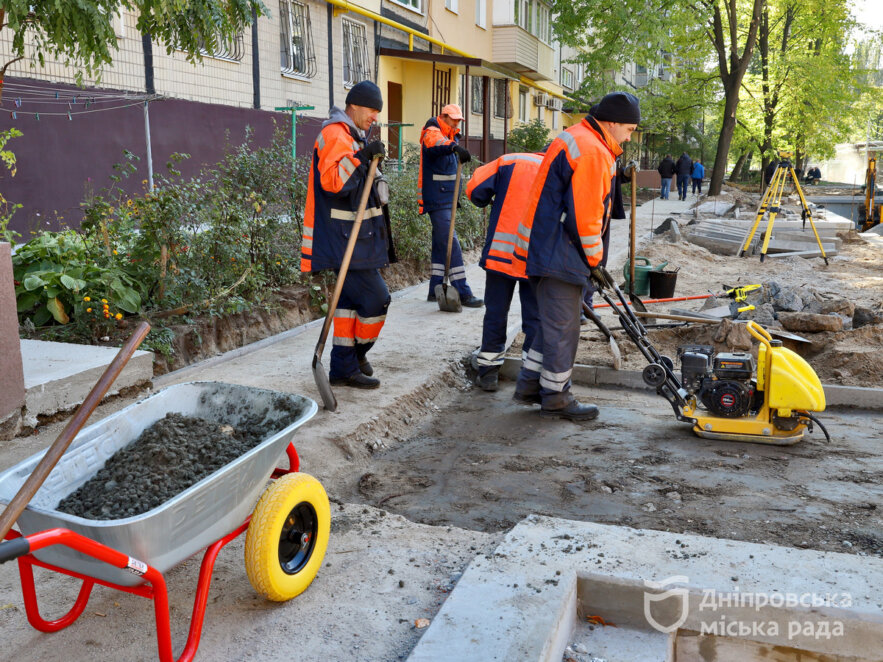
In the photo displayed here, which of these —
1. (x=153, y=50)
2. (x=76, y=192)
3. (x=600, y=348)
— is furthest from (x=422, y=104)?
(x=600, y=348)

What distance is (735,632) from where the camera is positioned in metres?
2.76

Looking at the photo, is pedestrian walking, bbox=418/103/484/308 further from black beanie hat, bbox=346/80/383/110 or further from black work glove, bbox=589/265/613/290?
black work glove, bbox=589/265/613/290

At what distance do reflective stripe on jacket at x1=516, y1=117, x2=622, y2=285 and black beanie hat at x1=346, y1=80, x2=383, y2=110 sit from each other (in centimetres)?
117

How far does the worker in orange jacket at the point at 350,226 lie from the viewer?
509cm

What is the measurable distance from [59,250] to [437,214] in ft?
12.2

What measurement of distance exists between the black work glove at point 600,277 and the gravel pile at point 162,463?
102 inches

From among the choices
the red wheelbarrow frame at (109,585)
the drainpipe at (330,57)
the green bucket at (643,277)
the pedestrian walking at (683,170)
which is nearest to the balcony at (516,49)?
the pedestrian walking at (683,170)

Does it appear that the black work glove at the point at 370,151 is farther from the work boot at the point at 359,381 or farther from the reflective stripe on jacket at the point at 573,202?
the work boot at the point at 359,381

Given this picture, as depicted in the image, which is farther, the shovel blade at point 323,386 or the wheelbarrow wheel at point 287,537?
the shovel blade at point 323,386

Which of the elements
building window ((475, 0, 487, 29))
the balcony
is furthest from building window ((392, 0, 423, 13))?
the balcony

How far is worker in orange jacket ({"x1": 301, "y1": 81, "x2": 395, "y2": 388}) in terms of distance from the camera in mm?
5094

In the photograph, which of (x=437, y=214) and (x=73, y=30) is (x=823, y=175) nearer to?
(x=437, y=214)

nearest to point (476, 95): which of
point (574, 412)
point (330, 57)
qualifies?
point (330, 57)

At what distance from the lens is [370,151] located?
503 centimetres
